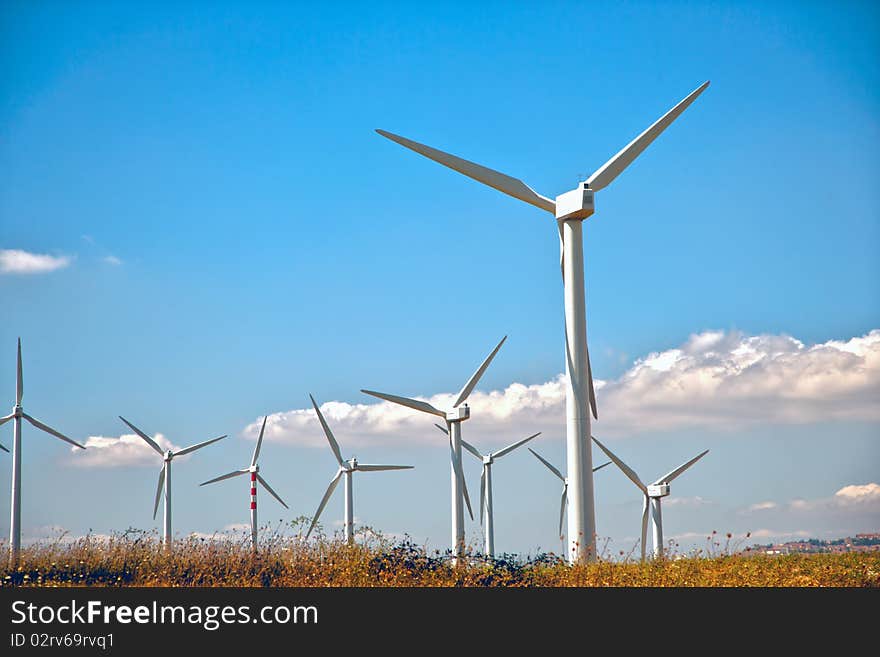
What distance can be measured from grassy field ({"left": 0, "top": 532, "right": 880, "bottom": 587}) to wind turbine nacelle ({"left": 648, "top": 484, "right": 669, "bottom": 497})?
66.5ft

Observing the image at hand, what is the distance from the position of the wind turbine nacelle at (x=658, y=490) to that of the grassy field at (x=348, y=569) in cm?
2026

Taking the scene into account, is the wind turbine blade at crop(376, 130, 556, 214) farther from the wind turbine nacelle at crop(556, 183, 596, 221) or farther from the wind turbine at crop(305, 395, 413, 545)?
the wind turbine at crop(305, 395, 413, 545)

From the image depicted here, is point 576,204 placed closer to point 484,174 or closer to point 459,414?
point 484,174

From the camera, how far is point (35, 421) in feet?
152

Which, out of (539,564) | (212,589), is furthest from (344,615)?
(539,564)

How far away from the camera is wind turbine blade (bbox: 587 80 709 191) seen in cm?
2812

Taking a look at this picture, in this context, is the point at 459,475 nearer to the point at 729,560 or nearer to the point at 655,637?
the point at 729,560

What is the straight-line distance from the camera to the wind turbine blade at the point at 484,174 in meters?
27.4

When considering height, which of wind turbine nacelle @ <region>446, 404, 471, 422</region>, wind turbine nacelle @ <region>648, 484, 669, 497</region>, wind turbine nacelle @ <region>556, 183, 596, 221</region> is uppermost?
wind turbine nacelle @ <region>556, 183, 596, 221</region>

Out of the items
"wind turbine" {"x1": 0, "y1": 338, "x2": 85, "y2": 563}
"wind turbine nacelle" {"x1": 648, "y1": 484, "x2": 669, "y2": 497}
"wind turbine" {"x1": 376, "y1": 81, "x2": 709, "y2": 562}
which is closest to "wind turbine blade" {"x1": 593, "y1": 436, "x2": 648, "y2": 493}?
"wind turbine nacelle" {"x1": 648, "y1": 484, "x2": 669, "y2": 497}

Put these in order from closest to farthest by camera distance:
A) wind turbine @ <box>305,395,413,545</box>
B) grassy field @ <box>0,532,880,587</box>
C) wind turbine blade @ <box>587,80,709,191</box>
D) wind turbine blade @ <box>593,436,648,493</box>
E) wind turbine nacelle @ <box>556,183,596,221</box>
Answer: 1. grassy field @ <box>0,532,880,587</box>
2. wind turbine nacelle @ <box>556,183,596,221</box>
3. wind turbine blade @ <box>587,80,709,191</box>
4. wind turbine blade @ <box>593,436,648,493</box>
5. wind turbine @ <box>305,395,413,545</box>

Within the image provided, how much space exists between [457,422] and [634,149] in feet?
56.0

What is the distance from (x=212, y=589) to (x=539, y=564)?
775 centimetres

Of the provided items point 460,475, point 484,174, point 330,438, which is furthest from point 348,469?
point 484,174
